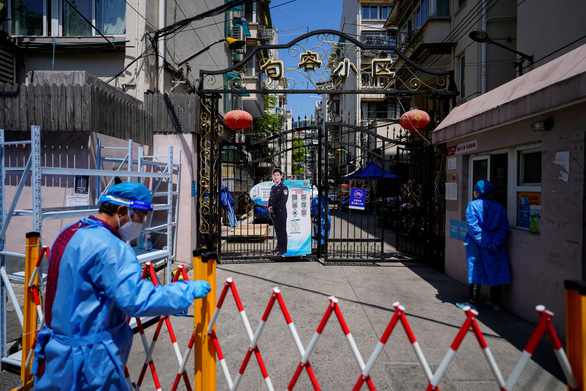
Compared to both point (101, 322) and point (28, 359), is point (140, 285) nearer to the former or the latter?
point (101, 322)

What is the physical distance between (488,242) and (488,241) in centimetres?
2

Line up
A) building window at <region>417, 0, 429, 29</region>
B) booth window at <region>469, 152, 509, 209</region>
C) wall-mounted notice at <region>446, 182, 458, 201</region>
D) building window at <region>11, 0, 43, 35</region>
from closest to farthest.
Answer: booth window at <region>469, 152, 509, 209</region>, wall-mounted notice at <region>446, 182, 458, 201</region>, building window at <region>11, 0, 43, 35</region>, building window at <region>417, 0, 429, 29</region>

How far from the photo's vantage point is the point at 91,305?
1843 millimetres

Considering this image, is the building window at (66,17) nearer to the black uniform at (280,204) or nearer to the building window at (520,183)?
the black uniform at (280,204)

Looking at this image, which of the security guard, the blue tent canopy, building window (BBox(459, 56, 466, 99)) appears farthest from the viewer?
building window (BBox(459, 56, 466, 99))

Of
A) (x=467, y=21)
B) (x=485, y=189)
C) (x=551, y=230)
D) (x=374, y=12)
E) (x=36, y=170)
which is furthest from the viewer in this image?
(x=374, y=12)

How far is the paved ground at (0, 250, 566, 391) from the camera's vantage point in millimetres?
3381

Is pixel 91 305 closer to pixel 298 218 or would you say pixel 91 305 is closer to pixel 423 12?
pixel 298 218

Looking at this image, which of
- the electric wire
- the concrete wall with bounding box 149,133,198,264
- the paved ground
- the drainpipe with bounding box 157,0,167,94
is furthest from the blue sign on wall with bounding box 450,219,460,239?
the drainpipe with bounding box 157,0,167,94

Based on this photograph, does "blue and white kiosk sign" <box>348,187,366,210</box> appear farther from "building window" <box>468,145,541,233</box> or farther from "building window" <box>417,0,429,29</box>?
"building window" <box>417,0,429,29</box>

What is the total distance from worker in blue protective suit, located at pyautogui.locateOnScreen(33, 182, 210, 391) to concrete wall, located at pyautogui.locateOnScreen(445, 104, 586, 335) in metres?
4.53

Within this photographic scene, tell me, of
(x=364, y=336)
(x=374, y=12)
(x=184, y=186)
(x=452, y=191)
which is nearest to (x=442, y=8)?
(x=452, y=191)

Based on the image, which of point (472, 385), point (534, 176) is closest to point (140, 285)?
point (472, 385)

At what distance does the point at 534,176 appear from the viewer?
16.4 feet
